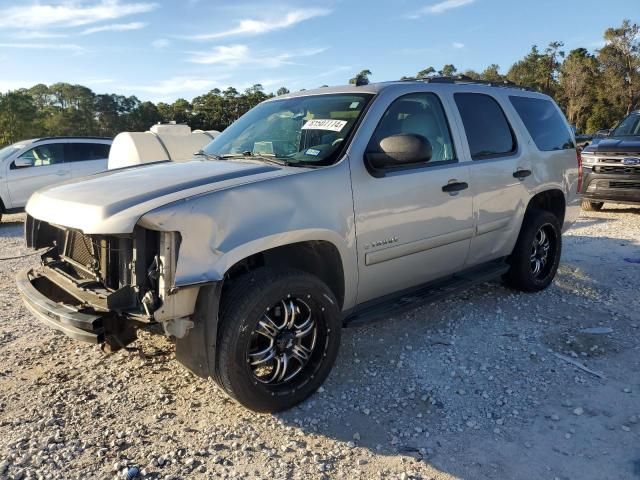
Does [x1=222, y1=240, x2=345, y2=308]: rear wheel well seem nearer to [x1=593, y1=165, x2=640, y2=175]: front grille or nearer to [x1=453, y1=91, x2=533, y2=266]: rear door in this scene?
[x1=453, y1=91, x2=533, y2=266]: rear door

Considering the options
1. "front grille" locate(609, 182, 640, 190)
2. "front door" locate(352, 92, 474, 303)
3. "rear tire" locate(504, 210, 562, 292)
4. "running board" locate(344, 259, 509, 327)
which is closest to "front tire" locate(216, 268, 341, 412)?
"running board" locate(344, 259, 509, 327)

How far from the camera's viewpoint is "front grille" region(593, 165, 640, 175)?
9290mm

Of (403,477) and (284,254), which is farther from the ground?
(284,254)

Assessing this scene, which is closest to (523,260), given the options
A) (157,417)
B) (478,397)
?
(478,397)

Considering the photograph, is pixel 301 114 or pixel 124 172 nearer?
pixel 124 172

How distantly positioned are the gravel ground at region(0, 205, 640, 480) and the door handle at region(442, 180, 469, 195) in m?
1.18

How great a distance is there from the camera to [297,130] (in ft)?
12.5

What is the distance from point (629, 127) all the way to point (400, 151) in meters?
9.11

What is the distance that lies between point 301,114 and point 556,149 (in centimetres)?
283

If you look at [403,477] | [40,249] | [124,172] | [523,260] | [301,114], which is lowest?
[403,477]

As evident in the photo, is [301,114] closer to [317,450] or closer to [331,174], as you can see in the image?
[331,174]

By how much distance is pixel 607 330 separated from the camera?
4.37 metres

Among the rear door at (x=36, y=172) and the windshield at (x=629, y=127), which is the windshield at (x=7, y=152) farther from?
the windshield at (x=629, y=127)

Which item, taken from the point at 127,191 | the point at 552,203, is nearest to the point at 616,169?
the point at 552,203
